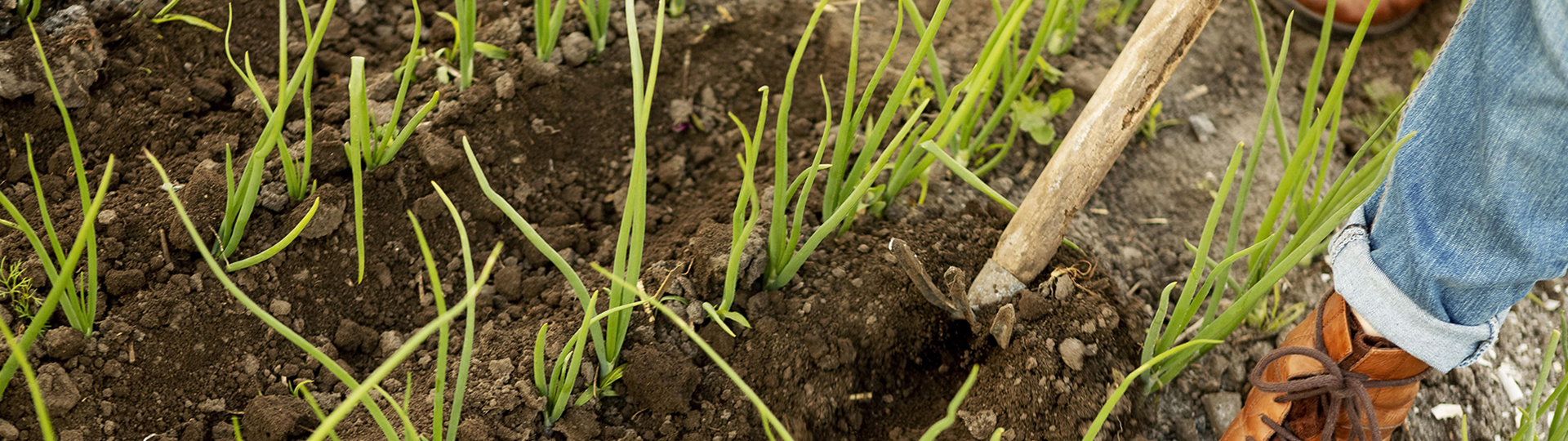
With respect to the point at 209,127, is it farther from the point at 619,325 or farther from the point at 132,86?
the point at 619,325

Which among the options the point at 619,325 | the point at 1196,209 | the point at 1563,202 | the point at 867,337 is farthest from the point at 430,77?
the point at 1563,202

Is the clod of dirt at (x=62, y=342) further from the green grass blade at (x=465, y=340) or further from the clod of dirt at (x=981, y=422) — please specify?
Result: the clod of dirt at (x=981, y=422)

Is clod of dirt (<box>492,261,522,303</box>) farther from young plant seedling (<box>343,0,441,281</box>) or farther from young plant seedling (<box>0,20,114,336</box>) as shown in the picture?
young plant seedling (<box>0,20,114,336</box>)

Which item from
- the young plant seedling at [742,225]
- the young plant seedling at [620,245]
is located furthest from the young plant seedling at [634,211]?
the young plant seedling at [742,225]

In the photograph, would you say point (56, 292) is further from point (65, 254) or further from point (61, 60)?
point (61, 60)

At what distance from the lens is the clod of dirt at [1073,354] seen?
1.26 m

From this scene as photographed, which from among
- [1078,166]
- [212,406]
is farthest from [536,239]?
[1078,166]

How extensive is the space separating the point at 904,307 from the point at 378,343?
2.38ft

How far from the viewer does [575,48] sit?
1.49 m

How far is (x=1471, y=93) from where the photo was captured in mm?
1019

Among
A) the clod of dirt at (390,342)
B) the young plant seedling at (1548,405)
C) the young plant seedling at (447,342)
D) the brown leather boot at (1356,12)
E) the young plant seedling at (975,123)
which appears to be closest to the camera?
the young plant seedling at (447,342)

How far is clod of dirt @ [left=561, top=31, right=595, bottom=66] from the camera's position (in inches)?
58.7

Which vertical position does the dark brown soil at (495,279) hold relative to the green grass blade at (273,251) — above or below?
below

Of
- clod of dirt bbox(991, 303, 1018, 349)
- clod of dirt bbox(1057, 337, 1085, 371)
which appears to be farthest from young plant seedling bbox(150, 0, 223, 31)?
clod of dirt bbox(1057, 337, 1085, 371)
